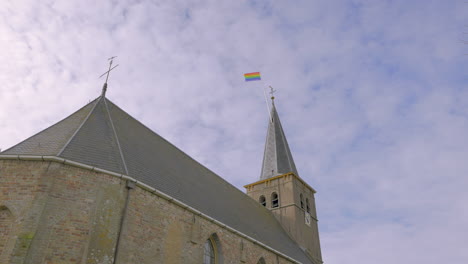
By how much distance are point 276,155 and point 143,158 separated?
51.3ft

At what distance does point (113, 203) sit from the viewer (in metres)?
10.9

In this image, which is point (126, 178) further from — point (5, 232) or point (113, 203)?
point (5, 232)

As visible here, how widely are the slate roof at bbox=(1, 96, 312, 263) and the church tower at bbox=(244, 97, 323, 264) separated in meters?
2.64

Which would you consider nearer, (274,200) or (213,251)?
(213,251)

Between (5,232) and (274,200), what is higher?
(274,200)

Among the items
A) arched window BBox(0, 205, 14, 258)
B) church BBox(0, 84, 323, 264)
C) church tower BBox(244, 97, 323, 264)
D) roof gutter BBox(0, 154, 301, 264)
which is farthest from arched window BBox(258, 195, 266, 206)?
arched window BBox(0, 205, 14, 258)

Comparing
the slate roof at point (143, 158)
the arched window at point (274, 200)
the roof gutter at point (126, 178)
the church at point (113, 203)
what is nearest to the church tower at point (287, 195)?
the arched window at point (274, 200)

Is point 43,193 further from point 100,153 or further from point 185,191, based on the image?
point 185,191

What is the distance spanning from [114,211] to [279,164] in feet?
59.9

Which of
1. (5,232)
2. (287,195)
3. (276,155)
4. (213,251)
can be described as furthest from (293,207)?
(5,232)

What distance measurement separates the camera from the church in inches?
382

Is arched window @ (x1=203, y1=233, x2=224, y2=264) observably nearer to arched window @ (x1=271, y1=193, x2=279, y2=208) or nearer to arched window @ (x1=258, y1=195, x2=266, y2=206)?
arched window @ (x1=271, y1=193, x2=279, y2=208)

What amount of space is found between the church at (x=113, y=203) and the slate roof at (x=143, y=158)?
2.0 inches

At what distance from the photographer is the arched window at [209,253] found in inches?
550
